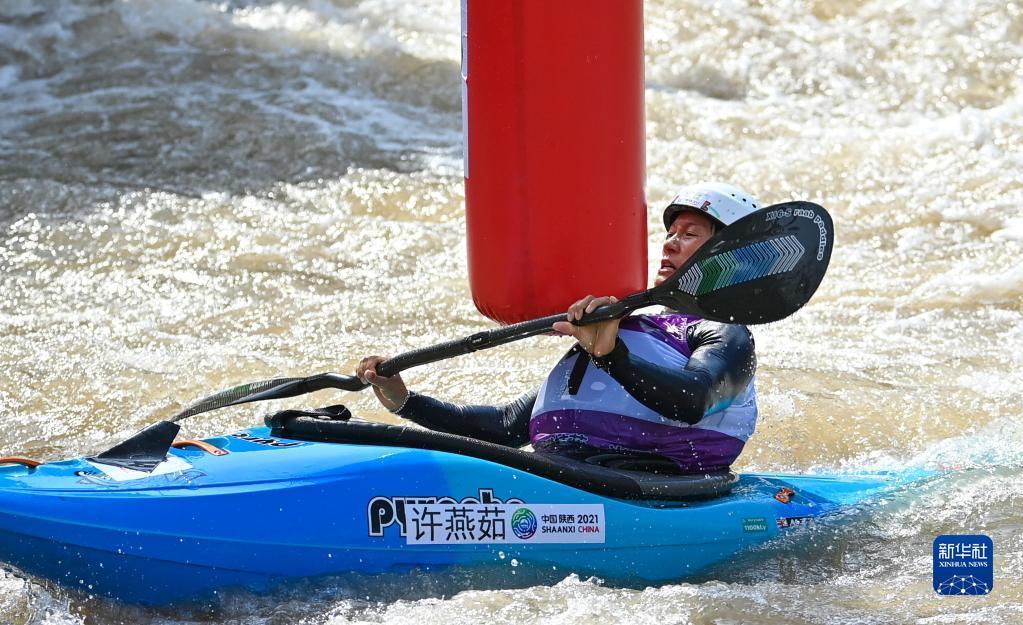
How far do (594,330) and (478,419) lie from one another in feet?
2.03

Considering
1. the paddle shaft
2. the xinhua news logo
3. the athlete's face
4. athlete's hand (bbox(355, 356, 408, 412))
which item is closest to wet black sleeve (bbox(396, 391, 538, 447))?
athlete's hand (bbox(355, 356, 408, 412))

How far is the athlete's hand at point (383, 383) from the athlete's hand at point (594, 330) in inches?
23.8

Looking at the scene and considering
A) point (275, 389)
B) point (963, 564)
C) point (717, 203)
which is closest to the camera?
point (963, 564)

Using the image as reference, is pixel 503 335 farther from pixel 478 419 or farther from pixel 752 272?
pixel 752 272

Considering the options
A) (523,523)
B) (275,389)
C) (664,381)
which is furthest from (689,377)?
(275,389)

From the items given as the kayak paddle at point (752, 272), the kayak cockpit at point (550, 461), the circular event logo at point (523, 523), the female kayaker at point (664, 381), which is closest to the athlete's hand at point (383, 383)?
the female kayaker at point (664, 381)

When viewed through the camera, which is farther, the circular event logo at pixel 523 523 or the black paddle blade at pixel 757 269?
the black paddle blade at pixel 757 269

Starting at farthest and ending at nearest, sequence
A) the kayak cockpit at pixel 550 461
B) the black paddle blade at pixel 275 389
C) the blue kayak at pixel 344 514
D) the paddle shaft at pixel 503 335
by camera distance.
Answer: the black paddle blade at pixel 275 389
the kayak cockpit at pixel 550 461
the paddle shaft at pixel 503 335
the blue kayak at pixel 344 514

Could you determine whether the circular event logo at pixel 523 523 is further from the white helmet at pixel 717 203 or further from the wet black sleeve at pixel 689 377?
the white helmet at pixel 717 203

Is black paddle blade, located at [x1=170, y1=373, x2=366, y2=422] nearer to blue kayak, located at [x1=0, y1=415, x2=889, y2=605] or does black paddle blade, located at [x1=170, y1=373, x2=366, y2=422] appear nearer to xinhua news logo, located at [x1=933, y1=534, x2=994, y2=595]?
Answer: blue kayak, located at [x1=0, y1=415, x2=889, y2=605]

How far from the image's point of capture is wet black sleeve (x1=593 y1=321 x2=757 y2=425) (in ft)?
8.61

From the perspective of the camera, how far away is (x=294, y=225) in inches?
240

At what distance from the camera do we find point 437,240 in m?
5.97

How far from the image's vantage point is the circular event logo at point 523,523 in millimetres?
2643
